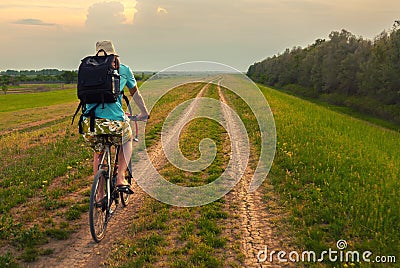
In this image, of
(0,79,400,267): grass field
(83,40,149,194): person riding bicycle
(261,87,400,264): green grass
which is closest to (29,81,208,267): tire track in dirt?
(0,79,400,267): grass field

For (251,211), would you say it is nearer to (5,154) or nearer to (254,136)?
(254,136)

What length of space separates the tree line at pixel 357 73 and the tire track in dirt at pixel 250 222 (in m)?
32.2

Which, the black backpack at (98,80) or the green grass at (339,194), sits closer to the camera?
the black backpack at (98,80)

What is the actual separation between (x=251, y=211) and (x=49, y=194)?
428 centimetres

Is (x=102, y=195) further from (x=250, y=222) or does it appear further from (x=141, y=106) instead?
(x=250, y=222)

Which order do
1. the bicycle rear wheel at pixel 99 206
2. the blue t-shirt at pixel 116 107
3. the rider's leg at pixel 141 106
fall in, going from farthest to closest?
1. the rider's leg at pixel 141 106
2. the blue t-shirt at pixel 116 107
3. the bicycle rear wheel at pixel 99 206

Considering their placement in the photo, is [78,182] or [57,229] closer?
[57,229]

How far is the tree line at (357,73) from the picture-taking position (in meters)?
37.4

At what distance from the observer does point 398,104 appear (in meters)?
37.1

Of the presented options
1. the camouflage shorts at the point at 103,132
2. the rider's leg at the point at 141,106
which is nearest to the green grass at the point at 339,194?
the rider's leg at the point at 141,106

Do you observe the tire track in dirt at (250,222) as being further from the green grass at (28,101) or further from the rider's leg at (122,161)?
the green grass at (28,101)

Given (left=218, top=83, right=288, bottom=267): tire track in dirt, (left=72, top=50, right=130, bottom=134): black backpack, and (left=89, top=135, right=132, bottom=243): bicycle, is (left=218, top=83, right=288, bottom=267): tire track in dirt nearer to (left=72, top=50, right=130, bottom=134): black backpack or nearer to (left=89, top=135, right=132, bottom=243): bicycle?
(left=89, top=135, right=132, bottom=243): bicycle

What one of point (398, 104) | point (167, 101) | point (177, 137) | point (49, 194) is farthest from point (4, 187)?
point (398, 104)

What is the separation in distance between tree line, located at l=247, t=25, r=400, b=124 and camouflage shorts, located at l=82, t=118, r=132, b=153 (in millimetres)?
35037
